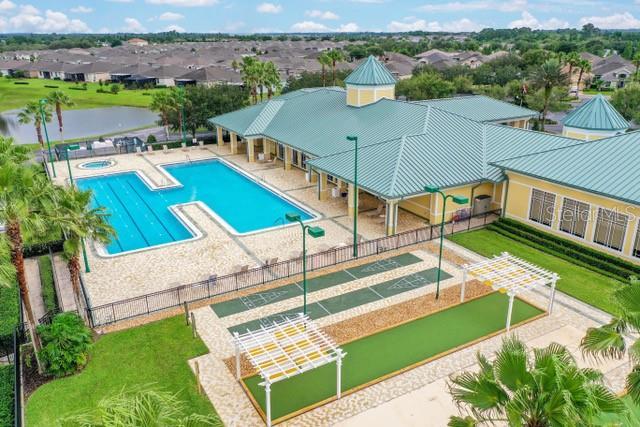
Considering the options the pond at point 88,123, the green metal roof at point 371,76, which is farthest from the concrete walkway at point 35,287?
the pond at point 88,123

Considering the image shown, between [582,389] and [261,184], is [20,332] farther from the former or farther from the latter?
[261,184]

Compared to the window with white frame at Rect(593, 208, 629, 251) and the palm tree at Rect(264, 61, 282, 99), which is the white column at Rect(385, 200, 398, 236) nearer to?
the window with white frame at Rect(593, 208, 629, 251)

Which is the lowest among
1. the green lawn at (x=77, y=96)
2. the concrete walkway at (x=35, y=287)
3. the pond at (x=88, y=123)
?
the concrete walkway at (x=35, y=287)

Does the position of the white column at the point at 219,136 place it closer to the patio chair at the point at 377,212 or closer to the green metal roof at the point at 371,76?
the green metal roof at the point at 371,76

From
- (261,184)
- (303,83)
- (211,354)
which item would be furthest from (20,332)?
(303,83)

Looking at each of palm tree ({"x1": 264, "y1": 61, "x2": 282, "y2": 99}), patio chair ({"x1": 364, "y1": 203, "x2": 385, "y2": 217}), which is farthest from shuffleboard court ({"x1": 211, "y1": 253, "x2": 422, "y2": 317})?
palm tree ({"x1": 264, "y1": 61, "x2": 282, "y2": 99})

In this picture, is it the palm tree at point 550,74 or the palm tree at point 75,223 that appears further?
the palm tree at point 550,74
